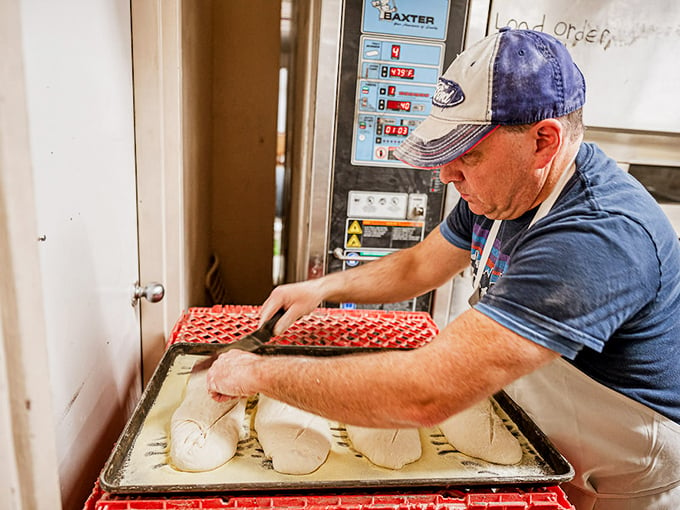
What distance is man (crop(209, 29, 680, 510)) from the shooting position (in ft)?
2.51

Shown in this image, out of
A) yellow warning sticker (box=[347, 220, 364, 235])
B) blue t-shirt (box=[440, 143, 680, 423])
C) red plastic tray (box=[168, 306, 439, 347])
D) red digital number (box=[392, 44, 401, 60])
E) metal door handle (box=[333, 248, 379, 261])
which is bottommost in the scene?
red plastic tray (box=[168, 306, 439, 347])

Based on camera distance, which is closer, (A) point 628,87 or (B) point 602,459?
(B) point 602,459

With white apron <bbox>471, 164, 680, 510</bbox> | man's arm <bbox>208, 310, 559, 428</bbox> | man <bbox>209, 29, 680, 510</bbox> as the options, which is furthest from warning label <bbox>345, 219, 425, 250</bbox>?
man's arm <bbox>208, 310, 559, 428</bbox>

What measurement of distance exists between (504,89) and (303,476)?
77 cm

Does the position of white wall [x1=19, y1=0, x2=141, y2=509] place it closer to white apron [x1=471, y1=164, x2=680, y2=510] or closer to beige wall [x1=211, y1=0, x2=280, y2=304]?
white apron [x1=471, y1=164, x2=680, y2=510]

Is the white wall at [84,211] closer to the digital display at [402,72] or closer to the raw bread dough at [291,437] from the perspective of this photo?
the raw bread dough at [291,437]

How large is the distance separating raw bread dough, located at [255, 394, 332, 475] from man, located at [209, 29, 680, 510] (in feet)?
0.39

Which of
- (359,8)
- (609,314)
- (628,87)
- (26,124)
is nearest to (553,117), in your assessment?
(609,314)

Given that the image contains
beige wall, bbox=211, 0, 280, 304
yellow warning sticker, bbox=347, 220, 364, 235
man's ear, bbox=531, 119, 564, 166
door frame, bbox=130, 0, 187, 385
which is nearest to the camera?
man's ear, bbox=531, 119, 564, 166

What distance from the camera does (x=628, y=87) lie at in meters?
1.68

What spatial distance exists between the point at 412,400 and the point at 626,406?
17.7 inches

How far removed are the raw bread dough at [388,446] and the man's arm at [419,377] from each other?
0.51 ft

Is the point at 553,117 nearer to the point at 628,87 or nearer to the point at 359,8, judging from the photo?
the point at 359,8

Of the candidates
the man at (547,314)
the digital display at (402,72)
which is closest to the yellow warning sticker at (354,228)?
the digital display at (402,72)
